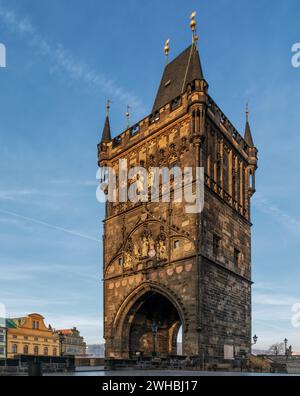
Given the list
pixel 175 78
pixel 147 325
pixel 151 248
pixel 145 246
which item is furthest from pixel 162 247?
pixel 175 78

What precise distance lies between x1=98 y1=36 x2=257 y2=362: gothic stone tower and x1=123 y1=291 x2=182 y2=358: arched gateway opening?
0.06m

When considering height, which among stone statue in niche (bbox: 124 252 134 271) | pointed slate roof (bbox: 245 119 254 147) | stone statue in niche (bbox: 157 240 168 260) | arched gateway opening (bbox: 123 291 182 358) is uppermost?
pointed slate roof (bbox: 245 119 254 147)

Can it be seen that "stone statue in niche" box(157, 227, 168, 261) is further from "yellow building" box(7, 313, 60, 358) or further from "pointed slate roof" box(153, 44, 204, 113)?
"yellow building" box(7, 313, 60, 358)

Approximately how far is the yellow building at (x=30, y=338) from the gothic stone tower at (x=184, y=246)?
41.7 meters

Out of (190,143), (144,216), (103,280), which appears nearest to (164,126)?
(190,143)

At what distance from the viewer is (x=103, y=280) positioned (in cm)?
2866

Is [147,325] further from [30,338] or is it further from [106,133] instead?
[30,338]

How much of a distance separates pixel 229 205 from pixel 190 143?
4.53m

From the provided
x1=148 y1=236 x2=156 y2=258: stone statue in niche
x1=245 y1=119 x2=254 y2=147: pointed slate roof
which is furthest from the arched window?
x1=245 y1=119 x2=254 y2=147: pointed slate roof

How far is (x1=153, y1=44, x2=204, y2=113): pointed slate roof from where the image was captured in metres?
29.6

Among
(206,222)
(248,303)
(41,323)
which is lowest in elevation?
(41,323)

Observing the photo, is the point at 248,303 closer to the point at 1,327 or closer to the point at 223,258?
the point at 223,258

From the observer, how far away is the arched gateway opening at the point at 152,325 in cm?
2634

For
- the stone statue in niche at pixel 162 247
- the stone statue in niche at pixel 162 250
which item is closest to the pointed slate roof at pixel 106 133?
the stone statue in niche at pixel 162 247
